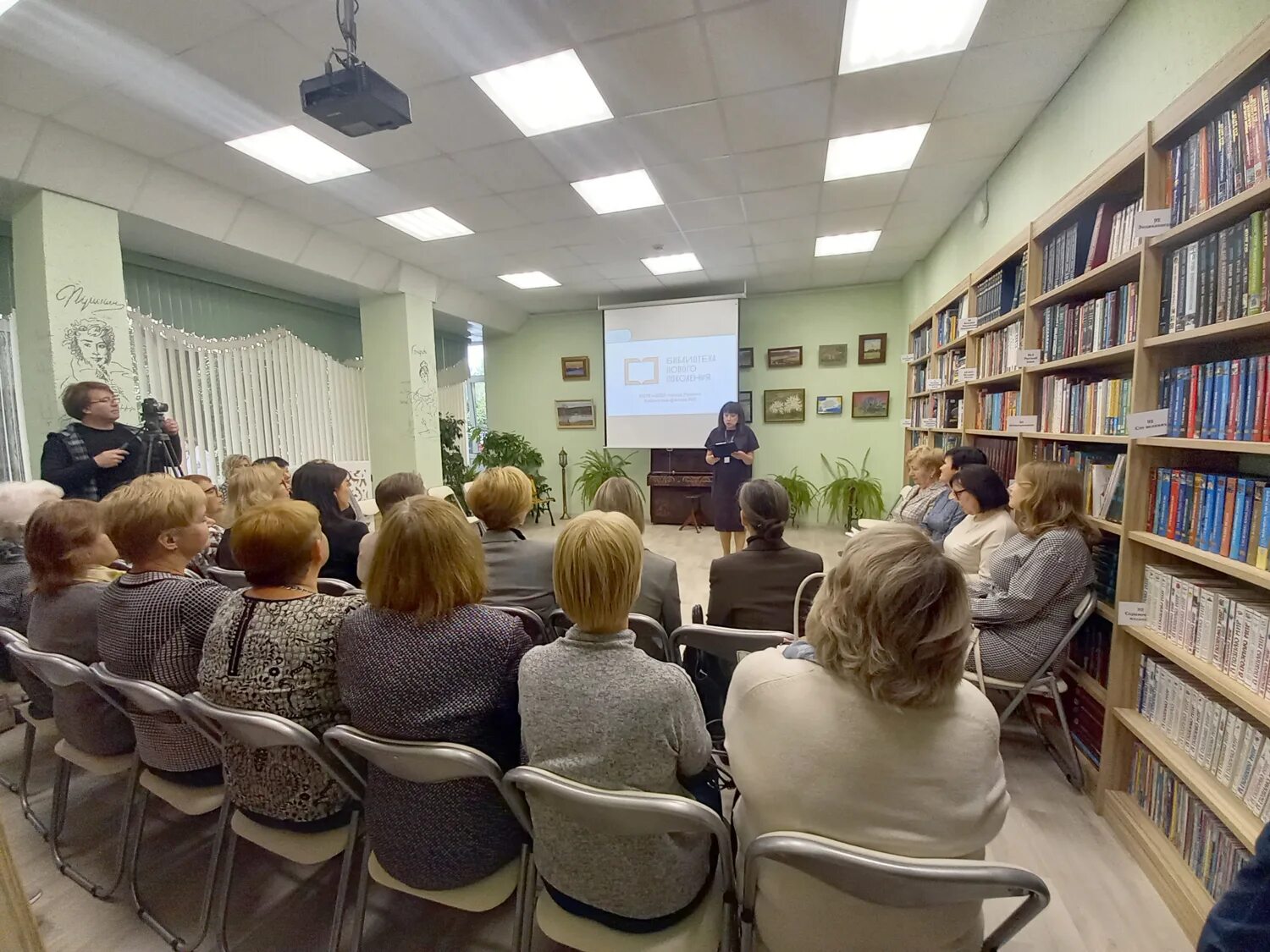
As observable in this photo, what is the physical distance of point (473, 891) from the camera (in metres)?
1.11

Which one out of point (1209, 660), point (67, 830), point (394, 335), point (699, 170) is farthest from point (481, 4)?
point (394, 335)

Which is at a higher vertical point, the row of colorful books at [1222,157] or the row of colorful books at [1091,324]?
the row of colorful books at [1222,157]

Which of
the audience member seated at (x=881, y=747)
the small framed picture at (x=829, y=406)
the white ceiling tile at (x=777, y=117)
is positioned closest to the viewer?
the audience member seated at (x=881, y=747)

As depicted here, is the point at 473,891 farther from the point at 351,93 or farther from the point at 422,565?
the point at 351,93

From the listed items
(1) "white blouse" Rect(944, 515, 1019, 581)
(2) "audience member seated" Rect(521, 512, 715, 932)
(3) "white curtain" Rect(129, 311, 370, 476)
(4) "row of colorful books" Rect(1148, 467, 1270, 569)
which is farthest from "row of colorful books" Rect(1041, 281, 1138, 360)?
(3) "white curtain" Rect(129, 311, 370, 476)

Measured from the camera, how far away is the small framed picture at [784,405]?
659cm

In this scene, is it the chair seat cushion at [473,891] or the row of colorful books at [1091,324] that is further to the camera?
the row of colorful books at [1091,324]

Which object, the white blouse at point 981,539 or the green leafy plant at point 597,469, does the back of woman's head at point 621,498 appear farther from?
the green leafy plant at point 597,469

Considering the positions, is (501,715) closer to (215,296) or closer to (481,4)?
(481,4)

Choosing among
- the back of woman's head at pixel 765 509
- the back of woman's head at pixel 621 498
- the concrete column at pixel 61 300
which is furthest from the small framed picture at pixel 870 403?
the concrete column at pixel 61 300

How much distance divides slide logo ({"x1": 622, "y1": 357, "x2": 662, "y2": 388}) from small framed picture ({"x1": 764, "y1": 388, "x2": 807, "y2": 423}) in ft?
4.78

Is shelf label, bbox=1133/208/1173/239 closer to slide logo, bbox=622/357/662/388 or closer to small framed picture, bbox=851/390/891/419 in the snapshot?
small framed picture, bbox=851/390/891/419

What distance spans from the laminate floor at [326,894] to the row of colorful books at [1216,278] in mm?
1649

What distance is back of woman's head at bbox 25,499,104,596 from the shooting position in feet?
5.07
